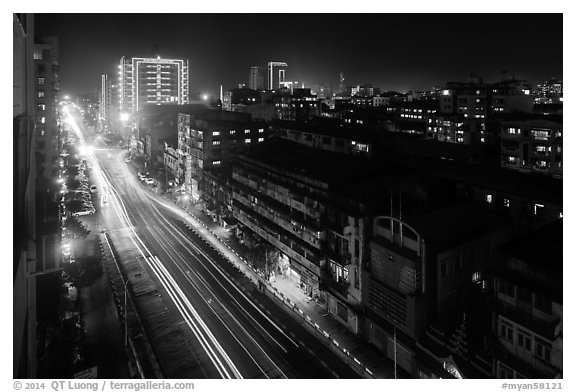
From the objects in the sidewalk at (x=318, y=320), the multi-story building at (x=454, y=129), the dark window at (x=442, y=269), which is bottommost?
the sidewalk at (x=318, y=320)

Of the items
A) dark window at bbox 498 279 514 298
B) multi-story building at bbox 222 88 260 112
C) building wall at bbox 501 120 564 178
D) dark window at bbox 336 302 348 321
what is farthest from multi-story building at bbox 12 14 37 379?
multi-story building at bbox 222 88 260 112

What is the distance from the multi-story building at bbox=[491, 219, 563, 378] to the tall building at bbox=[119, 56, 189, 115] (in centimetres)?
7395

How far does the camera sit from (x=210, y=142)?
38.4 meters

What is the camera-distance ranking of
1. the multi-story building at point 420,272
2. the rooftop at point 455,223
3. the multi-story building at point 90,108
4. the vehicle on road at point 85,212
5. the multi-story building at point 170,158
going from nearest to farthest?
the multi-story building at point 420,272 < the rooftop at point 455,223 < the vehicle on road at point 85,212 < the multi-story building at point 170,158 < the multi-story building at point 90,108

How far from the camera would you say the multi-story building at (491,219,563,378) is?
1148 centimetres

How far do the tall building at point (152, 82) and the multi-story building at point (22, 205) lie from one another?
74.4 metres

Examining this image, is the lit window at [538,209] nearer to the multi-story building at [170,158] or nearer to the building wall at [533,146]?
the building wall at [533,146]

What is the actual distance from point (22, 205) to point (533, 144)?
109 feet

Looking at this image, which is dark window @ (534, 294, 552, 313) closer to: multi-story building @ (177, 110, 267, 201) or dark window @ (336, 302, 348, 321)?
dark window @ (336, 302, 348, 321)

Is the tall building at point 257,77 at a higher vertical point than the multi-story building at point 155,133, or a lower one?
higher

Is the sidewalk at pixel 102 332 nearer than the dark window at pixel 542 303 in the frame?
No

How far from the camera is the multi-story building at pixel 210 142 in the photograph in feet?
126

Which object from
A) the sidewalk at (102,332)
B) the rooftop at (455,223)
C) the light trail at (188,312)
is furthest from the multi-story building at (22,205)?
the rooftop at (455,223)

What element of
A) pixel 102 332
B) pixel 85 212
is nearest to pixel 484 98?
pixel 85 212
